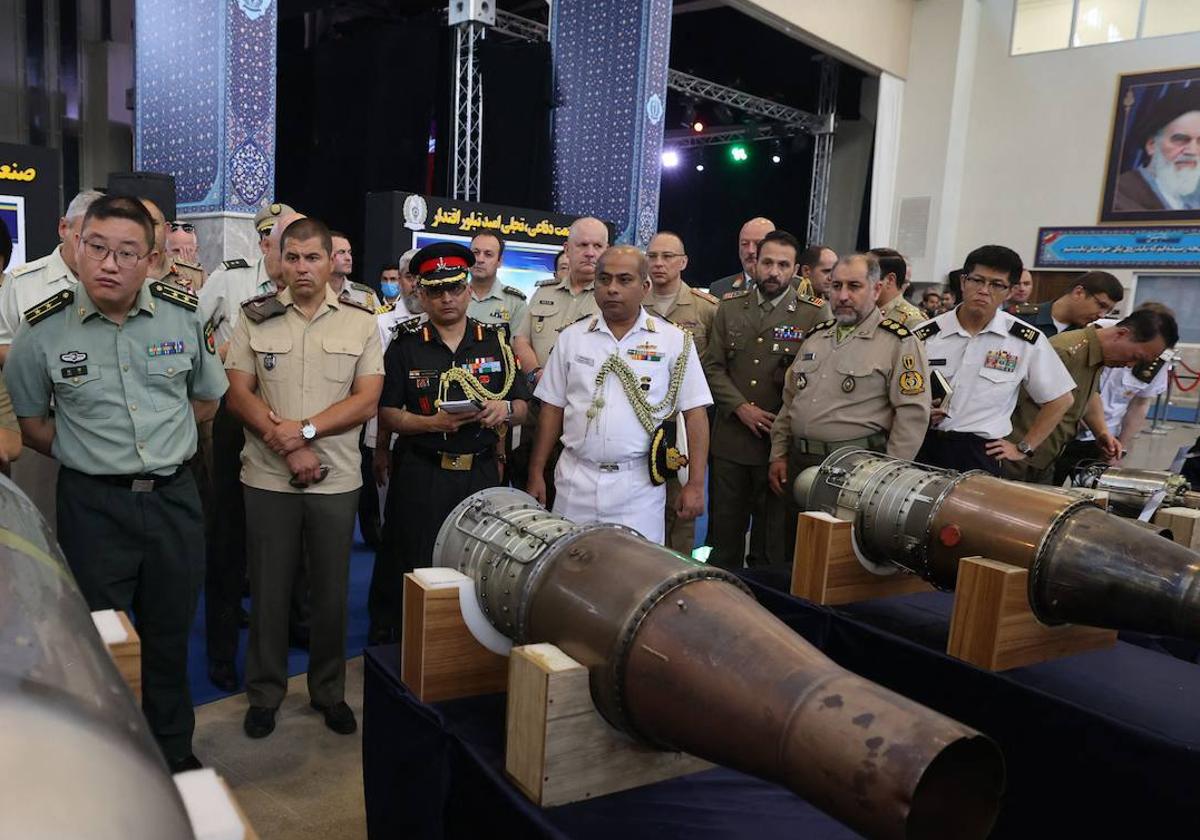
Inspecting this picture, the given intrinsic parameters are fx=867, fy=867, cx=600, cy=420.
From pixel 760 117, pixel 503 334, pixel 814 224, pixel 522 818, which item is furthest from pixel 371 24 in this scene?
pixel 522 818

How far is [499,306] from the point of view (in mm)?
4352

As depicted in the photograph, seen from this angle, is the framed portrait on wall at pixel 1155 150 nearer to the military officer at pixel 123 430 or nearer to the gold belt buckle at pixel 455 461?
the gold belt buckle at pixel 455 461

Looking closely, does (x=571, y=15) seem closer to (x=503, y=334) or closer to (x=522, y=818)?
(x=503, y=334)

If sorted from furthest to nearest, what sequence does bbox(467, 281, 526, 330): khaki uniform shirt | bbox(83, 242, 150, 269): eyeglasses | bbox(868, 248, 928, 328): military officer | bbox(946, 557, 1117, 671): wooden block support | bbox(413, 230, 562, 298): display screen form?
bbox(413, 230, 562, 298): display screen, bbox(467, 281, 526, 330): khaki uniform shirt, bbox(868, 248, 928, 328): military officer, bbox(83, 242, 150, 269): eyeglasses, bbox(946, 557, 1117, 671): wooden block support

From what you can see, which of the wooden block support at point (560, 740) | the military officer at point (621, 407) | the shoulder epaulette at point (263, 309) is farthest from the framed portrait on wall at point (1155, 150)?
the wooden block support at point (560, 740)

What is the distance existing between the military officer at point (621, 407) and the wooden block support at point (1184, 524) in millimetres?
1365

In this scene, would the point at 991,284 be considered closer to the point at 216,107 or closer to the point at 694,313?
the point at 694,313

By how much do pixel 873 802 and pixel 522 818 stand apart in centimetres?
58

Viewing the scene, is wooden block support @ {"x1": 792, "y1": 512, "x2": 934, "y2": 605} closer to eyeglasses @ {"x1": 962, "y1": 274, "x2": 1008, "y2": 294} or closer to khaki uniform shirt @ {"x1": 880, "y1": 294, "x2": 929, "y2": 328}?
eyeglasses @ {"x1": 962, "y1": 274, "x2": 1008, "y2": 294}

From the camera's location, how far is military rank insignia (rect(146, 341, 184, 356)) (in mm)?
2200

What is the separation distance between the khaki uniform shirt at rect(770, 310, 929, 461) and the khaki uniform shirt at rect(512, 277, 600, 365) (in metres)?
1.25

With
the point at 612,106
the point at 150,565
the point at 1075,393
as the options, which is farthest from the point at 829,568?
the point at 612,106

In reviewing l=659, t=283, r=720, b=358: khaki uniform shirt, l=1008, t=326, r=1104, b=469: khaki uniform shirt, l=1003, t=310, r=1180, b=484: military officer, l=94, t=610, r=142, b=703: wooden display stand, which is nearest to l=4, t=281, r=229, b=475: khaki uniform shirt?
l=94, t=610, r=142, b=703: wooden display stand

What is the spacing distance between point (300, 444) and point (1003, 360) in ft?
8.16
